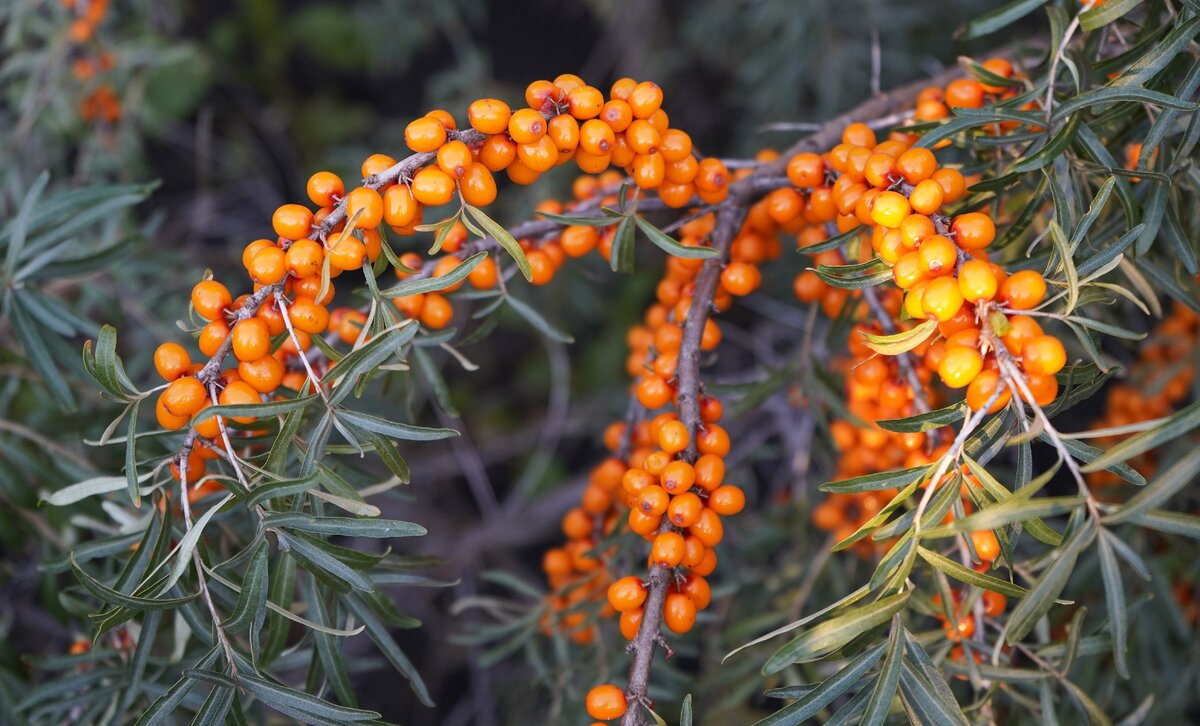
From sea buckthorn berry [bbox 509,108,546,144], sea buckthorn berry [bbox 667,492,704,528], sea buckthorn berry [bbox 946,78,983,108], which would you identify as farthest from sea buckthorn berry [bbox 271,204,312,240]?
sea buckthorn berry [bbox 946,78,983,108]

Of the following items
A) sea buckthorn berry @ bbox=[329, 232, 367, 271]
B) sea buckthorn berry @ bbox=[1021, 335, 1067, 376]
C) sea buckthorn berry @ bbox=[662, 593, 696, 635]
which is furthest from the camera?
sea buckthorn berry @ bbox=[662, 593, 696, 635]

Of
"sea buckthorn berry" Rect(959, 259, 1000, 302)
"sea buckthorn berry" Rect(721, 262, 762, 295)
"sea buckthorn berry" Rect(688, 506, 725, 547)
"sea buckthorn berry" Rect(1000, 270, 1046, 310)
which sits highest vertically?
"sea buckthorn berry" Rect(959, 259, 1000, 302)

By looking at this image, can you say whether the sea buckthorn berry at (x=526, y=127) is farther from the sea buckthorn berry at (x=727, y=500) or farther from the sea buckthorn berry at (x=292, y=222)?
the sea buckthorn berry at (x=727, y=500)

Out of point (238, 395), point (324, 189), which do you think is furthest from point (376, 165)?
point (238, 395)

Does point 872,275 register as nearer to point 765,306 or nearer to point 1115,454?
point 1115,454

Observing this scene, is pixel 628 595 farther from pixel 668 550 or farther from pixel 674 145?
pixel 674 145

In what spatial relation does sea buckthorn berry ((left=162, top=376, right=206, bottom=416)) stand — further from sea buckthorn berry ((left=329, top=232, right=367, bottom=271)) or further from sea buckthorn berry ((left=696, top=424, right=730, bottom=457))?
sea buckthorn berry ((left=696, top=424, right=730, bottom=457))

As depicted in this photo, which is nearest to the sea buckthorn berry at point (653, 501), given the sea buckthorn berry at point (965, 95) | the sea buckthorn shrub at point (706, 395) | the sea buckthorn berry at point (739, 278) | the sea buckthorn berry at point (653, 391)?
the sea buckthorn shrub at point (706, 395)
